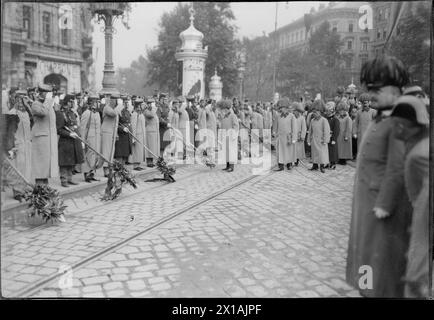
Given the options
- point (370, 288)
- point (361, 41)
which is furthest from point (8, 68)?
point (370, 288)

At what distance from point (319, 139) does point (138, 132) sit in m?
4.87

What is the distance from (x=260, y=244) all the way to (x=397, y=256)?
1905 mm

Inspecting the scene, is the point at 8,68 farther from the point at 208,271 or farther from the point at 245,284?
the point at 245,284

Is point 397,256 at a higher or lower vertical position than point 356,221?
lower

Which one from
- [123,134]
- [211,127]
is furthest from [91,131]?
[211,127]

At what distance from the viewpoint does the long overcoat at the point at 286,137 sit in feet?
37.3

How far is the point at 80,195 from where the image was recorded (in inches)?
314

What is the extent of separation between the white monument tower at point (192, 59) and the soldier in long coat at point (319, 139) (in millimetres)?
4312

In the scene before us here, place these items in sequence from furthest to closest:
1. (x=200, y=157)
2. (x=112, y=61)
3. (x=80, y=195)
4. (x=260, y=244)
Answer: (x=200, y=157), (x=80, y=195), (x=112, y=61), (x=260, y=244)

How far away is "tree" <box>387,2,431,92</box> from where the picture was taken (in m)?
3.68

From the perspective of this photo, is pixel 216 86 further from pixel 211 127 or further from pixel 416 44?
pixel 211 127

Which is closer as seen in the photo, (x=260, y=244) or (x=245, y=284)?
(x=245, y=284)

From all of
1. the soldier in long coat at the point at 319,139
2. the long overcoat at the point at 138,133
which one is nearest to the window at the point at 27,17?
the long overcoat at the point at 138,133

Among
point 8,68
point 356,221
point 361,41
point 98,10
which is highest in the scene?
point 98,10
